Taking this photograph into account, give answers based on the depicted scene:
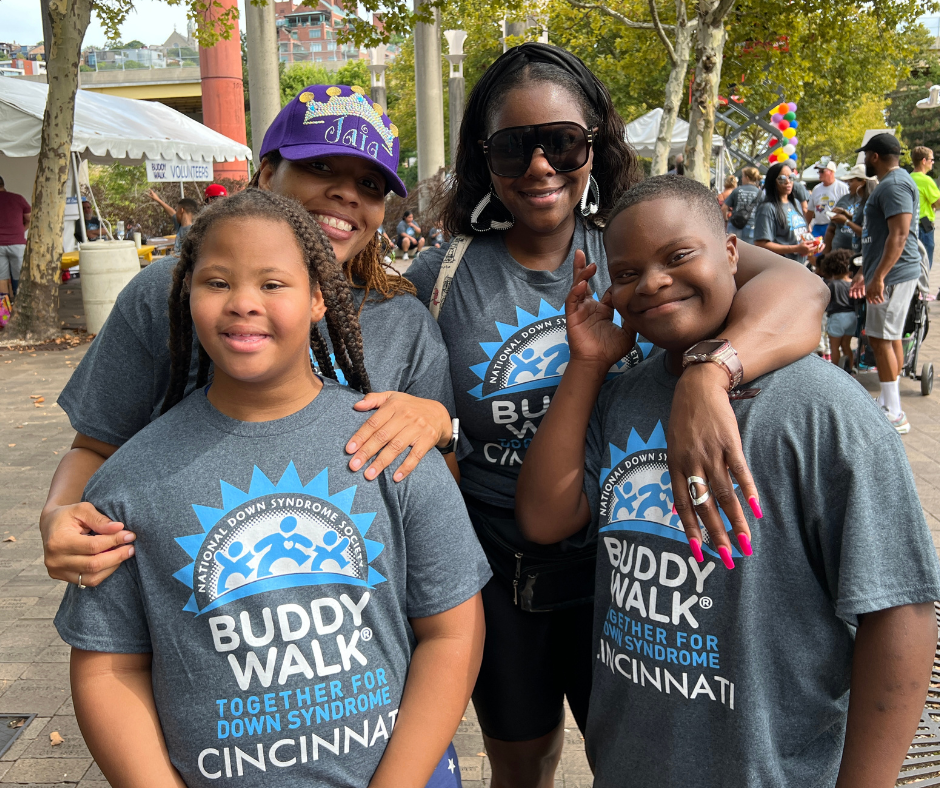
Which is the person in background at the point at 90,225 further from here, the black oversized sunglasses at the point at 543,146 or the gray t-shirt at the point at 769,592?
the gray t-shirt at the point at 769,592

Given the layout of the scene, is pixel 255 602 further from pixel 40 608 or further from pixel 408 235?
pixel 408 235

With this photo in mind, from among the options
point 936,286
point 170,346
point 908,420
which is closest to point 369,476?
point 170,346

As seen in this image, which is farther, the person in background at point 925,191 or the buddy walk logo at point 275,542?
the person in background at point 925,191

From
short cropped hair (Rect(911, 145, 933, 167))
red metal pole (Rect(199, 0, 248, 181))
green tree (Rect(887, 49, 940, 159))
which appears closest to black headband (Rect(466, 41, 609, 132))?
short cropped hair (Rect(911, 145, 933, 167))

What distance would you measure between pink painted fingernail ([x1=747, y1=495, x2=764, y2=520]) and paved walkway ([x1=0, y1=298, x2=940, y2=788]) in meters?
1.83

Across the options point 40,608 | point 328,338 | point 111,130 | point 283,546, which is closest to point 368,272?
point 328,338

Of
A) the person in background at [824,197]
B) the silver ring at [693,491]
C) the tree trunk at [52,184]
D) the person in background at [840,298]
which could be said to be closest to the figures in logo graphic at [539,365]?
the silver ring at [693,491]

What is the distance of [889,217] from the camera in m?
6.77

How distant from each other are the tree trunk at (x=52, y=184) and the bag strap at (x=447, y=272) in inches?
388

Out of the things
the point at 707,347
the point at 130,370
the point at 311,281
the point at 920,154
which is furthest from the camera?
the point at 920,154

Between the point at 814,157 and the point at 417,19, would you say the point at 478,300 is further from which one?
the point at 814,157

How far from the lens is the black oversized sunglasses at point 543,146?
208cm

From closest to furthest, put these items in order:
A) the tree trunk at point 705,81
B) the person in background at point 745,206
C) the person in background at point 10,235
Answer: the tree trunk at point 705,81, the person in background at point 745,206, the person in background at point 10,235

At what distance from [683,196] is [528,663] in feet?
4.12
